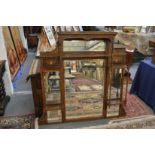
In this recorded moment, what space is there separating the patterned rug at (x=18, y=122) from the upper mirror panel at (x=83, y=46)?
48.7 inches

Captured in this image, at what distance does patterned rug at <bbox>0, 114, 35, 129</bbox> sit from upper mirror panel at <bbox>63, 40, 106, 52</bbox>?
124cm

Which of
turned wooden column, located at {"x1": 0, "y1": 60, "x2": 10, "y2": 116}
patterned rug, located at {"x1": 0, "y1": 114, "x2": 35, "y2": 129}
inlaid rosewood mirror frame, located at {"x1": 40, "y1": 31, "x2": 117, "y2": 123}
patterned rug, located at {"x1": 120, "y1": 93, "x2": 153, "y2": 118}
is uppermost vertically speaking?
inlaid rosewood mirror frame, located at {"x1": 40, "y1": 31, "x2": 117, "y2": 123}

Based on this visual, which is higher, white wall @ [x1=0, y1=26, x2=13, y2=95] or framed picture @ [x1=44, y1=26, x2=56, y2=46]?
framed picture @ [x1=44, y1=26, x2=56, y2=46]

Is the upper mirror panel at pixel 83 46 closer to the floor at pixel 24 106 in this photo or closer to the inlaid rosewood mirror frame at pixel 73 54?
the inlaid rosewood mirror frame at pixel 73 54

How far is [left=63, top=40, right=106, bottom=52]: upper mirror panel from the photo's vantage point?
2529 mm

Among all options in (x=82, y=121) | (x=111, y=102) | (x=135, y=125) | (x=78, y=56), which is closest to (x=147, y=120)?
(x=135, y=125)

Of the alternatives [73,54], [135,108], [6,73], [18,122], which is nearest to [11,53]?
[6,73]

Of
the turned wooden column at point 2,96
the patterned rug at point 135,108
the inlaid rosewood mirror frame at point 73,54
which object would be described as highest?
the inlaid rosewood mirror frame at point 73,54

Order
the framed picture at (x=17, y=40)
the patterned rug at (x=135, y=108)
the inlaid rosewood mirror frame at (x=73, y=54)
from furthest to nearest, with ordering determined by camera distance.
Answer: the framed picture at (x=17, y=40) < the patterned rug at (x=135, y=108) < the inlaid rosewood mirror frame at (x=73, y=54)

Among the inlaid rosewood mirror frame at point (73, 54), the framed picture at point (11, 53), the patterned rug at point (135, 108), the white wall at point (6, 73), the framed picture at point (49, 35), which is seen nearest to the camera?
the inlaid rosewood mirror frame at point (73, 54)

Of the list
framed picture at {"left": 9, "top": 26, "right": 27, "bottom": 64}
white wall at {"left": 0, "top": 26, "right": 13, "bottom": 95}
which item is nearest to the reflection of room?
white wall at {"left": 0, "top": 26, "right": 13, "bottom": 95}

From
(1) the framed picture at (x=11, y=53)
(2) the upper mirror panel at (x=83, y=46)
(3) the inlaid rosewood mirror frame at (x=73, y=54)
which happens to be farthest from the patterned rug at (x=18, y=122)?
(1) the framed picture at (x=11, y=53)

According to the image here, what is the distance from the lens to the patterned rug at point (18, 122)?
110 inches

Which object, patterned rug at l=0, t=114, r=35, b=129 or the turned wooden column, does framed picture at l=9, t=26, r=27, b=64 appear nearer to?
the turned wooden column
